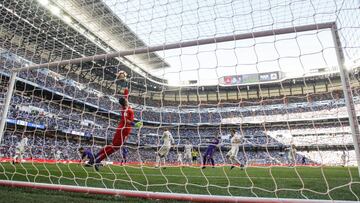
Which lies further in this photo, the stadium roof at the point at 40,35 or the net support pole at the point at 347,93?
the stadium roof at the point at 40,35

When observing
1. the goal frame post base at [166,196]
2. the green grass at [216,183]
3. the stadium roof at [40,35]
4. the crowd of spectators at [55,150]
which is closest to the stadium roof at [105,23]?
the stadium roof at [40,35]

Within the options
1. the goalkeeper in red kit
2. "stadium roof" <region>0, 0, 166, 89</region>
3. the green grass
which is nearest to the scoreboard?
"stadium roof" <region>0, 0, 166, 89</region>

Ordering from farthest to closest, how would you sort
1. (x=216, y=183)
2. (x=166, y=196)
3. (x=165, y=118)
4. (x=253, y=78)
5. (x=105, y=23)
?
(x=253, y=78), (x=165, y=118), (x=105, y=23), (x=216, y=183), (x=166, y=196)

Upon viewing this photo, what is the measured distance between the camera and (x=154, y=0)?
5477 mm

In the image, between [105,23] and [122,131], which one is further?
[105,23]

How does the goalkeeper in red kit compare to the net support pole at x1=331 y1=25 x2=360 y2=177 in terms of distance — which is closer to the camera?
the net support pole at x1=331 y1=25 x2=360 y2=177

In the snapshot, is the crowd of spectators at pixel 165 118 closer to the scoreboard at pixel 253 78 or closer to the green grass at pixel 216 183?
the scoreboard at pixel 253 78

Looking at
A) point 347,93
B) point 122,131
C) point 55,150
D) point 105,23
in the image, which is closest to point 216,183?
point 122,131

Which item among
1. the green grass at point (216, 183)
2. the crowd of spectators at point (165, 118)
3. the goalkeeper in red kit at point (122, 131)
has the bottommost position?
Answer: the green grass at point (216, 183)

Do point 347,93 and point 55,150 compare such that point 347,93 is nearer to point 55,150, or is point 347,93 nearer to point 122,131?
point 122,131

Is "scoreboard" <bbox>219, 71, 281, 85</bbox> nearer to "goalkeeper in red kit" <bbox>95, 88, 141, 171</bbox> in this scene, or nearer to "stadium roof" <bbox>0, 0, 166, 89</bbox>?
"stadium roof" <bbox>0, 0, 166, 89</bbox>

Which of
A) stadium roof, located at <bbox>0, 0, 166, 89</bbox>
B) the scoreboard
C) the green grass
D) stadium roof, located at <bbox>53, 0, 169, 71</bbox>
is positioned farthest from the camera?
the scoreboard

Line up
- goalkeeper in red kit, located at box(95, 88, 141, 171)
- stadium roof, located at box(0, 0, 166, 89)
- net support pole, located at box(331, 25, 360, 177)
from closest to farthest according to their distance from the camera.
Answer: net support pole, located at box(331, 25, 360, 177)
goalkeeper in red kit, located at box(95, 88, 141, 171)
stadium roof, located at box(0, 0, 166, 89)

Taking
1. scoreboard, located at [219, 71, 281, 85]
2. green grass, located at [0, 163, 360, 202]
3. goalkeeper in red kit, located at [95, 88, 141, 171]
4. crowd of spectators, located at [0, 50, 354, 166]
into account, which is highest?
scoreboard, located at [219, 71, 281, 85]
